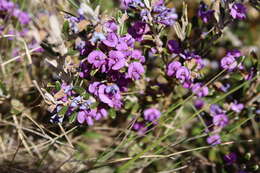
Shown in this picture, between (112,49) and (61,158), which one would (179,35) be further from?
(61,158)

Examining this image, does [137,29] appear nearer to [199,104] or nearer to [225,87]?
[225,87]

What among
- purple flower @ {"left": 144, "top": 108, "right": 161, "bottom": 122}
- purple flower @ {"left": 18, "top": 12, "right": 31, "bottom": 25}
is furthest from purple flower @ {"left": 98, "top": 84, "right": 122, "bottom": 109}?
purple flower @ {"left": 18, "top": 12, "right": 31, "bottom": 25}

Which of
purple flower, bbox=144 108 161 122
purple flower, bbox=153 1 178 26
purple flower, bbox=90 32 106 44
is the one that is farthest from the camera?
purple flower, bbox=144 108 161 122

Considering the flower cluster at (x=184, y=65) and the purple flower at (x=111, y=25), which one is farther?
the flower cluster at (x=184, y=65)

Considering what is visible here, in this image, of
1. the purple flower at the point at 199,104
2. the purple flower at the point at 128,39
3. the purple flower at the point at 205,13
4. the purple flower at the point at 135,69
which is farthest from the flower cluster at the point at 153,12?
the purple flower at the point at 199,104

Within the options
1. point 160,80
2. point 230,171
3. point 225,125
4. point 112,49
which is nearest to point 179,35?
point 160,80

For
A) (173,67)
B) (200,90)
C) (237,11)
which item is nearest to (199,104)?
(200,90)

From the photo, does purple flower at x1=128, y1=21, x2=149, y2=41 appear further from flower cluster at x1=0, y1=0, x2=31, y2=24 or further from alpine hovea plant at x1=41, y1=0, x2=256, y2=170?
flower cluster at x1=0, y1=0, x2=31, y2=24

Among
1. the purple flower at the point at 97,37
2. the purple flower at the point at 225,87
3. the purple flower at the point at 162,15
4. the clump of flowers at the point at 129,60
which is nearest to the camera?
the purple flower at the point at 97,37

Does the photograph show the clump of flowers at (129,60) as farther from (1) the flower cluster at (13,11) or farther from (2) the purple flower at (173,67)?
(1) the flower cluster at (13,11)

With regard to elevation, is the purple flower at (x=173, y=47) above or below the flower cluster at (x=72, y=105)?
above
